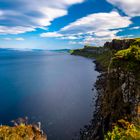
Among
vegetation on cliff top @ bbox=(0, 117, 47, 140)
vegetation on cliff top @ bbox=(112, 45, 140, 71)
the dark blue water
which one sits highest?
vegetation on cliff top @ bbox=(112, 45, 140, 71)

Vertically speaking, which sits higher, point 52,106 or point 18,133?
point 18,133

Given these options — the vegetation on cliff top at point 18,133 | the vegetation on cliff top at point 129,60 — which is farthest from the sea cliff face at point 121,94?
the vegetation on cliff top at point 18,133

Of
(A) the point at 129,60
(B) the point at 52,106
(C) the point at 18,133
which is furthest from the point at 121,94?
(B) the point at 52,106

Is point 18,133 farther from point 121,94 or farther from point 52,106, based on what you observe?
point 52,106

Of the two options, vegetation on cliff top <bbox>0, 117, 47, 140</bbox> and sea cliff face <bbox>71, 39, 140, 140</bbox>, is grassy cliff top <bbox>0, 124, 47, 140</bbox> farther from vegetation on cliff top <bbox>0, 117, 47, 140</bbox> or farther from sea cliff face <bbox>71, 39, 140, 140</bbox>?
sea cliff face <bbox>71, 39, 140, 140</bbox>

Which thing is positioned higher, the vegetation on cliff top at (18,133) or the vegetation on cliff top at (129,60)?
the vegetation on cliff top at (129,60)

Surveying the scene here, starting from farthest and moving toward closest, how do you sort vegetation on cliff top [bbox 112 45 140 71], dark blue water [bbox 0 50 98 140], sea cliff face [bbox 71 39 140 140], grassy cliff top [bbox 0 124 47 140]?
dark blue water [bbox 0 50 98 140]
vegetation on cliff top [bbox 112 45 140 71]
sea cliff face [bbox 71 39 140 140]
grassy cliff top [bbox 0 124 47 140]

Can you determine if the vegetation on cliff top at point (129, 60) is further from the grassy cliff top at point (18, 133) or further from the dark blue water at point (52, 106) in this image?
the grassy cliff top at point (18, 133)

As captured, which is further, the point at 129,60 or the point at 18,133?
the point at 129,60

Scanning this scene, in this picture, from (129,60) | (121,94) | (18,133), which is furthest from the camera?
(129,60)

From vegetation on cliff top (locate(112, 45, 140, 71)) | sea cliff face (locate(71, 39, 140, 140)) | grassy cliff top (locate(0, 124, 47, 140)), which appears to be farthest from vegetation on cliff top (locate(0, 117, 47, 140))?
vegetation on cliff top (locate(112, 45, 140, 71))

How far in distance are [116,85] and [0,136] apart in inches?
1275

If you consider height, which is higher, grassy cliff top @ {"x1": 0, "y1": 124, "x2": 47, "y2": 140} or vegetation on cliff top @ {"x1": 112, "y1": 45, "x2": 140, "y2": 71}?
vegetation on cliff top @ {"x1": 112, "y1": 45, "x2": 140, "y2": 71}

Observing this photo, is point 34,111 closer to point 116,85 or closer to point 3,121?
point 3,121
